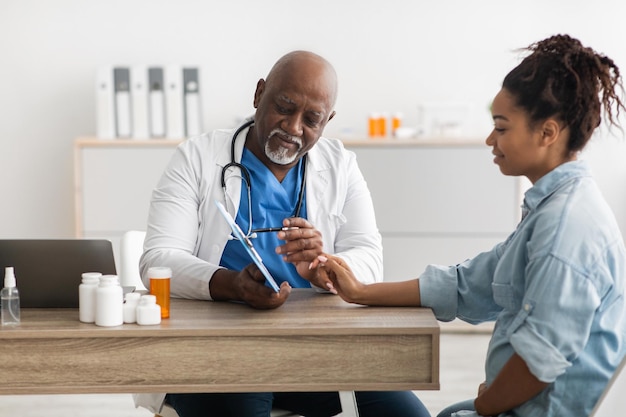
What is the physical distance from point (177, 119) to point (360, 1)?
49.1 inches

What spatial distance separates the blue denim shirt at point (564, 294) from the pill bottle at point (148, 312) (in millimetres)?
674

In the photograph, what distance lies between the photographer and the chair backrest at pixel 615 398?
157 centimetres

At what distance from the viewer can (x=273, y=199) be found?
2510mm

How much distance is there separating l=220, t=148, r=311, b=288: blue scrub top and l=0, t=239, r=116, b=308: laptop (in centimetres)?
50

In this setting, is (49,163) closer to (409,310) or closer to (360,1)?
(360,1)

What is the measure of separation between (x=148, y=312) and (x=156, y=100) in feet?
10.8

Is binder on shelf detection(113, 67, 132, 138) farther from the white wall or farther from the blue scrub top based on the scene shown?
the blue scrub top

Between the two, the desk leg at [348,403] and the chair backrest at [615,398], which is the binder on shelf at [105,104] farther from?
the chair backrest at [615,398]

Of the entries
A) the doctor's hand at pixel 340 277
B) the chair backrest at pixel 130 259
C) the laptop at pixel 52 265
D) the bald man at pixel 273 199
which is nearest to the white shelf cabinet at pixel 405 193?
the chair backrest at pixel 130 259

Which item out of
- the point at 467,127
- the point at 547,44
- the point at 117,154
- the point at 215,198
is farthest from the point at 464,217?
the point at 547,44

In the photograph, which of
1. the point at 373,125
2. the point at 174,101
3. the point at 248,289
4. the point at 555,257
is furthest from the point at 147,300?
the point at 373,125

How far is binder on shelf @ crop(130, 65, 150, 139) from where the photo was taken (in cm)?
500

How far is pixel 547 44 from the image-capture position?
189 centimetres

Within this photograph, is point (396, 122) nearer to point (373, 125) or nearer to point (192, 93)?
point (373, 125)
